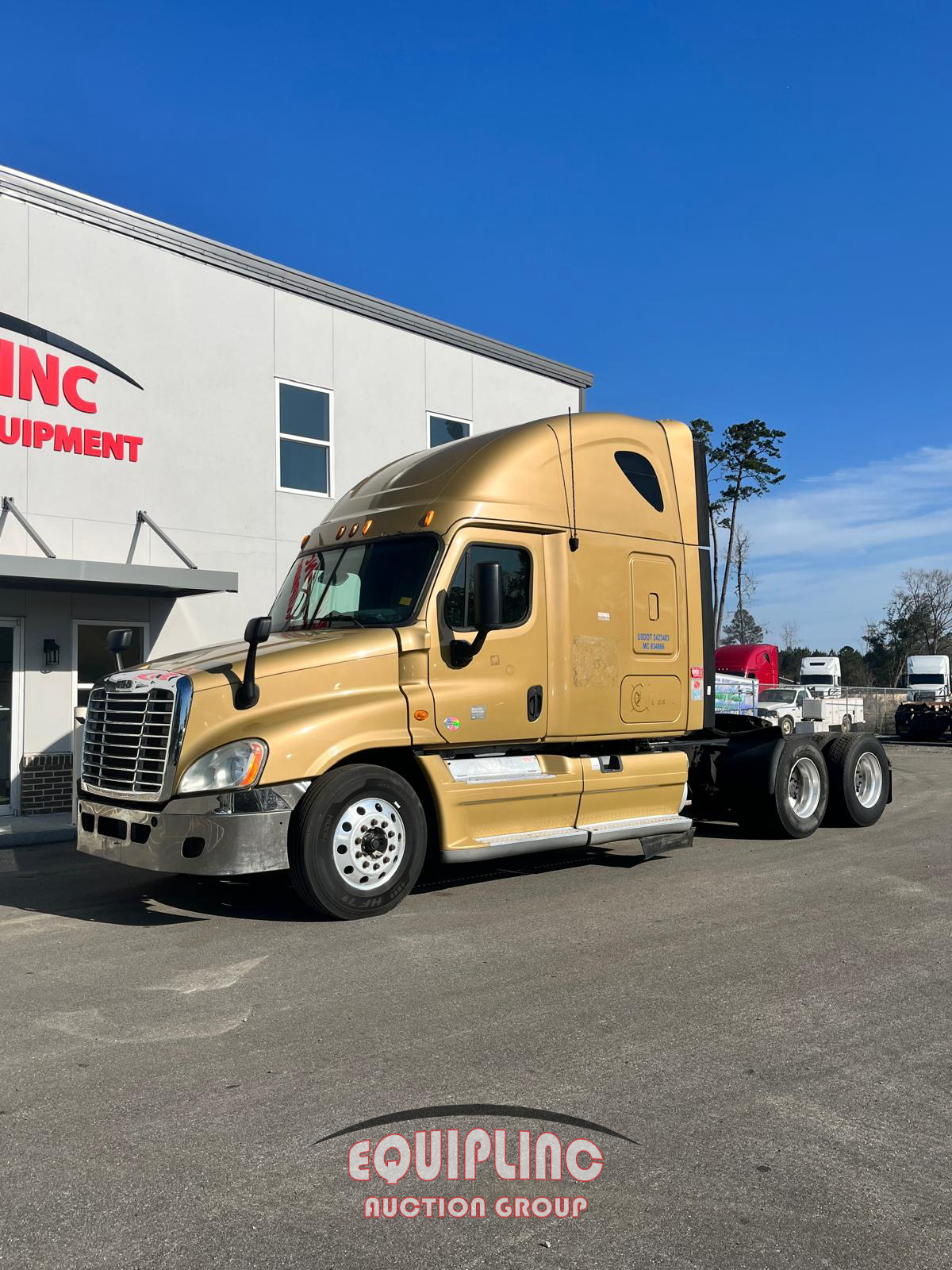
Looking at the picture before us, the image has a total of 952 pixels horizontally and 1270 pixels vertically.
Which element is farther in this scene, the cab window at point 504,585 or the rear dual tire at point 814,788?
the rear dual tire at point 814,788

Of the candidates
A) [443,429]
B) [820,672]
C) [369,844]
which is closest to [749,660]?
[820,672]

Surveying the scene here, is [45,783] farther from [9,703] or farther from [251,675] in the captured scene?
[251,675]

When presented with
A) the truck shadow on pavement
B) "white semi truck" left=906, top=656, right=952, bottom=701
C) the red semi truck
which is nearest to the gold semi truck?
the truck shadow on pavement

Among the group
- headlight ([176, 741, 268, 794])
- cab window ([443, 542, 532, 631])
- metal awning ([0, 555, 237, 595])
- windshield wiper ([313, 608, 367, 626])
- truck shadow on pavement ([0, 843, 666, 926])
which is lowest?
truck shadow on pavement ([0, 843, 666, 926])

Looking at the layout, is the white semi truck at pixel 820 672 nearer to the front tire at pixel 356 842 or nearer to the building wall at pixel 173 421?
the building wall at pixel 173 421

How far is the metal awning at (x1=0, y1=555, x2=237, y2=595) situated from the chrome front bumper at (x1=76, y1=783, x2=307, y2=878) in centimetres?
507

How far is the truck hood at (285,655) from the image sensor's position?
686cm

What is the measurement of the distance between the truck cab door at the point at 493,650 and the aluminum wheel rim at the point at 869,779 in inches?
191

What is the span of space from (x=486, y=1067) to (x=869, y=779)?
8486 millimetres

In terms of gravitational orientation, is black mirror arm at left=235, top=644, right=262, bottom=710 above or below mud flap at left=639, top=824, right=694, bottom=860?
above

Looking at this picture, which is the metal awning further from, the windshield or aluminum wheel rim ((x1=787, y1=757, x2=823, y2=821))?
aluminum wheel rim ((x1=787, y1=757, x2=823, y2=821))

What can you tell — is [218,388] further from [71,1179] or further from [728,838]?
[71,1179]

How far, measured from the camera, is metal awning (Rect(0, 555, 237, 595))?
35.9 ft

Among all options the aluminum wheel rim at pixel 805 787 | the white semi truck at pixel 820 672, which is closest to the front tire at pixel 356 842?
the aluminum wheel rim at pixel 805 787
